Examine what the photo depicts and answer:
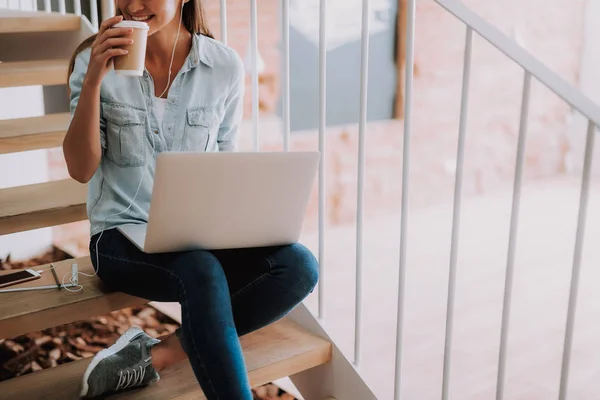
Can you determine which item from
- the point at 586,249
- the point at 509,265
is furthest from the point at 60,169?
the point at 586,249

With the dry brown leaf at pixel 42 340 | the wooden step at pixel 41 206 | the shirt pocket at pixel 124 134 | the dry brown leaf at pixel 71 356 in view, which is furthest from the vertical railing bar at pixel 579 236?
the dry brown leaf at pixel 42 340

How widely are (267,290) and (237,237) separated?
0.15 meters

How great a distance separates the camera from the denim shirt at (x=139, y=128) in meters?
1.52

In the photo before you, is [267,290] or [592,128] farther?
[267,290]

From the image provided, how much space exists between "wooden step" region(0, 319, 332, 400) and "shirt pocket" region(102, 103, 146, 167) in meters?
0.48

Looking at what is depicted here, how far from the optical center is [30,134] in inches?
75.5

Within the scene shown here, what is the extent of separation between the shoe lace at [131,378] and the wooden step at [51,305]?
0.15 m

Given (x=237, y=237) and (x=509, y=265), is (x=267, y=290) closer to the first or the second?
(x=237, y=237)

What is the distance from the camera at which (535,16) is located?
452 cm

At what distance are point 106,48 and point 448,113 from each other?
318cm

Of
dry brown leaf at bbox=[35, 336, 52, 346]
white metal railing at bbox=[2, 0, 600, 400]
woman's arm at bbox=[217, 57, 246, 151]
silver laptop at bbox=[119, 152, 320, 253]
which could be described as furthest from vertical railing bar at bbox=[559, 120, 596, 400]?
dry brown leaf at bbox=[35, 336, 52, 346]

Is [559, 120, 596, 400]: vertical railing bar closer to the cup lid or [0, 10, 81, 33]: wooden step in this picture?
the cup lid

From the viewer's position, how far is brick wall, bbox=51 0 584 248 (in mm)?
3498

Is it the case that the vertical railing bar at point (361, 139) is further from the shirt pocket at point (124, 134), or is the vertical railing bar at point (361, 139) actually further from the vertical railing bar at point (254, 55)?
the shirt pocket at point (124, 134)
